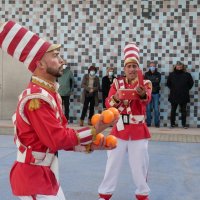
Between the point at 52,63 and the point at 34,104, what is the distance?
0.34m

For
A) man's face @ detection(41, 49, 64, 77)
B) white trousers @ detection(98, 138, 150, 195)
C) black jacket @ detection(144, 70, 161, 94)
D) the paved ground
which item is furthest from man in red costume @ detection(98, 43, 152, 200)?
black jacket @ detection(144, 70, 161, 94)

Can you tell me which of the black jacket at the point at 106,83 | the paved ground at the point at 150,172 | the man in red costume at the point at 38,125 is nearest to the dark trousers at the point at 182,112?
the black jacket at the point at 106,83

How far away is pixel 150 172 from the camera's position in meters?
7.42

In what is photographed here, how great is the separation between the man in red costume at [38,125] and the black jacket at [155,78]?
9.91 metres

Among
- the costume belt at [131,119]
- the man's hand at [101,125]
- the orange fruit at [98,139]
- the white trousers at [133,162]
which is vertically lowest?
the white trousers at [133,162]

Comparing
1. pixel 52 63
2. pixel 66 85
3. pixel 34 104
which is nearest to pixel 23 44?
pixel 52 63

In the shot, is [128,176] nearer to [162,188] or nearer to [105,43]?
[162,188]

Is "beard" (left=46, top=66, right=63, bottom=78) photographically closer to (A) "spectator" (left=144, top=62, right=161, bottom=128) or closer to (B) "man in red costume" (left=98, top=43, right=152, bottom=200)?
(B) "man in red costume" (left=98, top=43, right=152, bottom=200)

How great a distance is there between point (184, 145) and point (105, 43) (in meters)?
4.90

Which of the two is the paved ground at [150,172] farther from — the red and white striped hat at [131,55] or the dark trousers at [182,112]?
the dark trousers at [182,112]

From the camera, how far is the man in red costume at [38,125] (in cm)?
305

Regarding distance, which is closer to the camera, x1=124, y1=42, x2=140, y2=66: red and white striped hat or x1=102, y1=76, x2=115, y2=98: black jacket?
x1=124, y1=42, x2=140, y2=66: red and white striped hat

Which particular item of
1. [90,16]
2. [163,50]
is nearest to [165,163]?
[163,50]

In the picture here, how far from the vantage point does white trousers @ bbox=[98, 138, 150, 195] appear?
5.47 m
